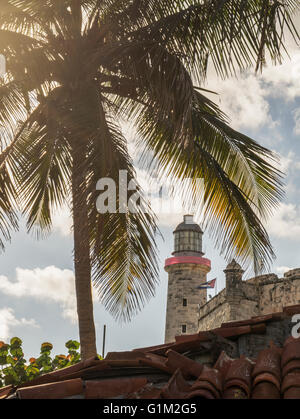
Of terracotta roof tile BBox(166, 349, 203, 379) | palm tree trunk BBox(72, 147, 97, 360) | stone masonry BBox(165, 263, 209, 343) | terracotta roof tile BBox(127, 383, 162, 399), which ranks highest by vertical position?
stone masonry BBox(165, 263, 209, 343)

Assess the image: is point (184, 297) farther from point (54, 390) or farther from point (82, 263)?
point (54, 390)

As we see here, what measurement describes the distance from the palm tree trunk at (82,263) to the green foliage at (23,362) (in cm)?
228

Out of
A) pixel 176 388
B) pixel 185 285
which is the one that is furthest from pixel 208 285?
pixel 176 388

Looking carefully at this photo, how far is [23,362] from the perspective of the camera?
32.4ft

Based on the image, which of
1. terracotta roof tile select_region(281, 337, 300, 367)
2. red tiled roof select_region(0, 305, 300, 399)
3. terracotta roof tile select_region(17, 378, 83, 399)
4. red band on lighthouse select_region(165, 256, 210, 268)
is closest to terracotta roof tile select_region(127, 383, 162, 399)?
red tiled roof select_region(0, 305, 300, 399)

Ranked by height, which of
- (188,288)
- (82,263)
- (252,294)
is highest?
(188,288)

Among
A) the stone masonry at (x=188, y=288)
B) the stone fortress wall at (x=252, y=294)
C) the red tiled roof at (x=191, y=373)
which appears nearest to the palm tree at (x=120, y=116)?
the red tiled roof at (x=191, y=373)

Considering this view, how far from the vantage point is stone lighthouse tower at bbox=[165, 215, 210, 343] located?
3494 centimetres

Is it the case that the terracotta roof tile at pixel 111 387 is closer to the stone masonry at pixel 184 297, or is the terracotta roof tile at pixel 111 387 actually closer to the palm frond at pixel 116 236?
the palm frond at pixel 116 236

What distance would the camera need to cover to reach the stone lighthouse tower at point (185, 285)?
115 feet

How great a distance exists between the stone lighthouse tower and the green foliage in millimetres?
24684

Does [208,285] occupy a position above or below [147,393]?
above

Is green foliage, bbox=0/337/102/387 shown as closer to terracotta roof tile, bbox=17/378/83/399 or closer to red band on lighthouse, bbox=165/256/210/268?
terracotta roof tile, bbox=17/378/83/399

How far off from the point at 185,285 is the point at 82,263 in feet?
91.3
